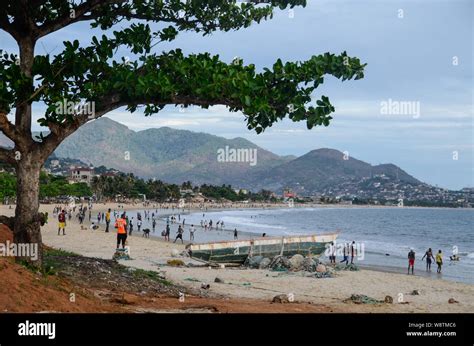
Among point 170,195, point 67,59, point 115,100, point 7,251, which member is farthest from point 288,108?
point 170,195

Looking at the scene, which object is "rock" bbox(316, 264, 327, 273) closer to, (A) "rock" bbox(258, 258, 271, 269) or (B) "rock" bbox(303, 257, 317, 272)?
(B) "rock" bbox(303, 257, 317, 272)

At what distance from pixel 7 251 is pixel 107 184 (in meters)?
148

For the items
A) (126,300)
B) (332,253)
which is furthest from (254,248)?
(126,300)

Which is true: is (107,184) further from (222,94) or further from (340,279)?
(222,94)

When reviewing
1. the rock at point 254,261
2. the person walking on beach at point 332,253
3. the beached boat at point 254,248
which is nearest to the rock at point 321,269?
the rock at point 254,261

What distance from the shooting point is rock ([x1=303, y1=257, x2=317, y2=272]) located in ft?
87.3

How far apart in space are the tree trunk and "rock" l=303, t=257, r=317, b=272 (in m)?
17.0

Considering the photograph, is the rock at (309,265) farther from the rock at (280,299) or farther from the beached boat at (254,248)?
the rock at (280,299)

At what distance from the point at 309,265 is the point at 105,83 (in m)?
18.1

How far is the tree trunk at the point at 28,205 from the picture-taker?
11.3 metres

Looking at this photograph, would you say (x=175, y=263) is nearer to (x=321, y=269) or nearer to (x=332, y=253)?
(x=321, y=269)

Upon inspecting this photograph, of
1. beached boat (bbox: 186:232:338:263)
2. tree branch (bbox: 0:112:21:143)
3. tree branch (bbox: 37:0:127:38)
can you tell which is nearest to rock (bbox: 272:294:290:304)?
tree branch (bbox: 0:112:21:143)

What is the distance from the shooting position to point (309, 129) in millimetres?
10344

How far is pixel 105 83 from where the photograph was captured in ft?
35.8
